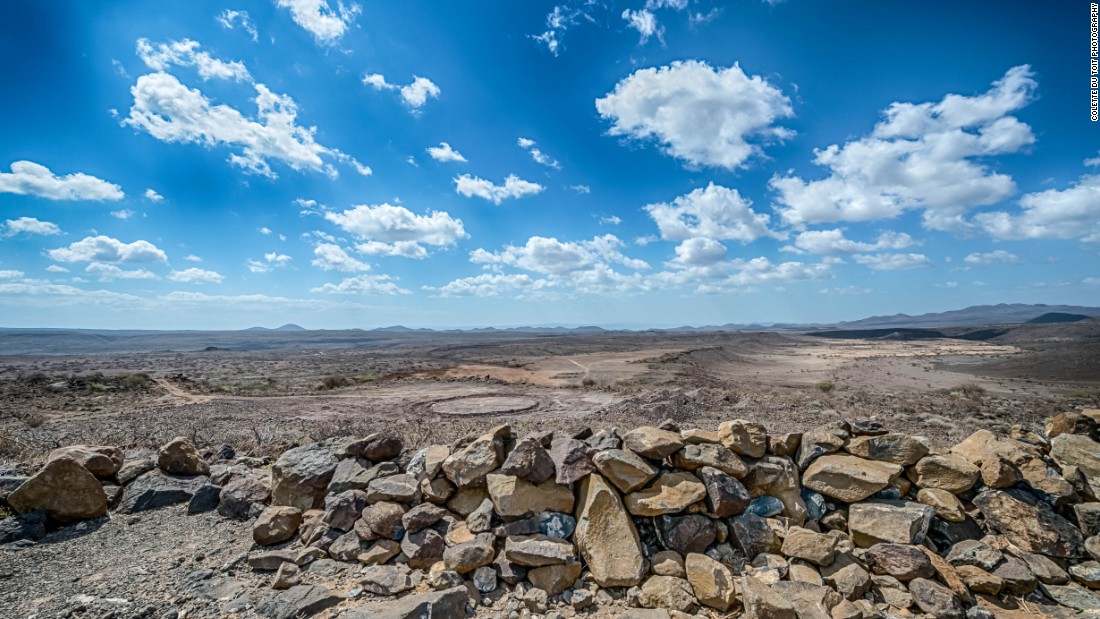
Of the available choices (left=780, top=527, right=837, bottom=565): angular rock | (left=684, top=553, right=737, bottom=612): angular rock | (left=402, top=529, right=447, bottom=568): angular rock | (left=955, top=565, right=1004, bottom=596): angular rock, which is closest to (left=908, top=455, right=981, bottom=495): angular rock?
(left=955, top=565, right=1004, bottom=596): angular rock

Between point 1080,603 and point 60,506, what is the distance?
551 inches

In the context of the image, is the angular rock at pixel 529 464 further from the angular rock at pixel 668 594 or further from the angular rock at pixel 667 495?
the angular rock at pixel 668 594

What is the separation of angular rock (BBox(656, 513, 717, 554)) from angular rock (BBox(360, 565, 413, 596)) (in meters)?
3.35

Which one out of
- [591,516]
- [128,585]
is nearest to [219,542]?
[128,585]

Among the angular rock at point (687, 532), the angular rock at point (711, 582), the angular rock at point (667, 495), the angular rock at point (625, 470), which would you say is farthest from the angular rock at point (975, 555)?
Result: the angular rock at point (625, 470)

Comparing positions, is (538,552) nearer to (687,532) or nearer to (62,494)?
(687,532)

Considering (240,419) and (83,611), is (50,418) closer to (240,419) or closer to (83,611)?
(240,419)

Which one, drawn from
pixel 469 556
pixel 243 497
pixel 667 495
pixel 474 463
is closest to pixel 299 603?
pixel 469 556

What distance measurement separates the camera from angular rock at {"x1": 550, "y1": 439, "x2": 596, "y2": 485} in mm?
6215

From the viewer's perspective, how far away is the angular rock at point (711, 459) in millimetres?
6152

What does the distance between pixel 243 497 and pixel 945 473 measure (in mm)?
10942

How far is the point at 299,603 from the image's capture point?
5.02m

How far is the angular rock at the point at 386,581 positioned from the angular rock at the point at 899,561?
5.77m

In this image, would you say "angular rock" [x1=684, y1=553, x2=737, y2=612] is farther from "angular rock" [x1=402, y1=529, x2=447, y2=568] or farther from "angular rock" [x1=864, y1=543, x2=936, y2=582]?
"angular rock" [x1=402, y1=529, x2=447, y2=568]
